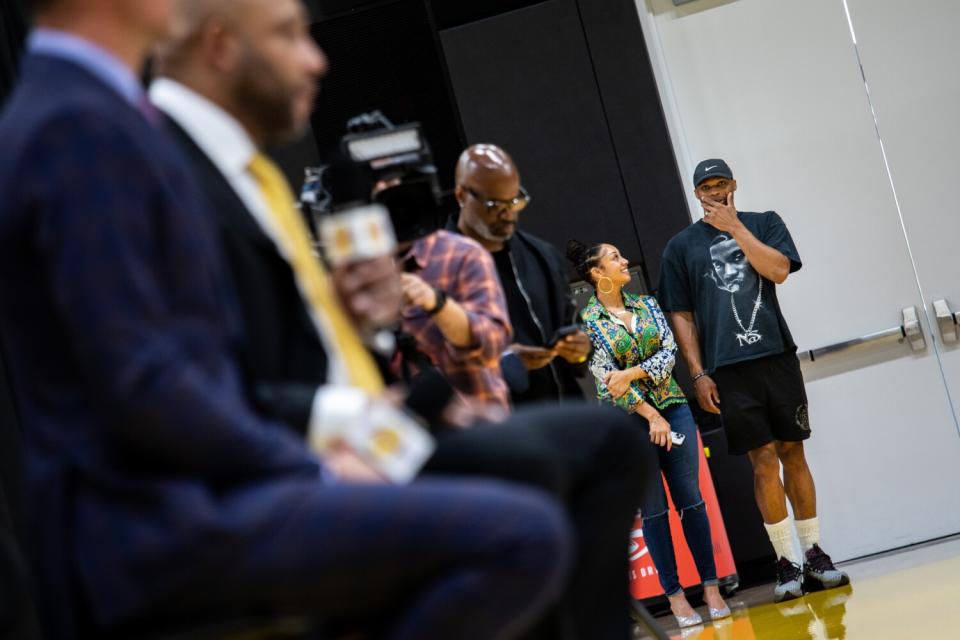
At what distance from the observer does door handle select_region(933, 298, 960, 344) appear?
673cm

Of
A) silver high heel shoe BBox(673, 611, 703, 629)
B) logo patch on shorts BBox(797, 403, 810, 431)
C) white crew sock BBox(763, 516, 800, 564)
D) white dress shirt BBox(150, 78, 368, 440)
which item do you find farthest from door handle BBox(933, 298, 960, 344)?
white dress shirt BBox(150, 78, 368, 440)

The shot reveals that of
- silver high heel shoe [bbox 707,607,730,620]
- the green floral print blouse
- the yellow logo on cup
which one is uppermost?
the yellow logo on cup

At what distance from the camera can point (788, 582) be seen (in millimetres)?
5738

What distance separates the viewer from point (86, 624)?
1278 mm

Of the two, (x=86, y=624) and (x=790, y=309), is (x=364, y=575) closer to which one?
(x=86, y=624)

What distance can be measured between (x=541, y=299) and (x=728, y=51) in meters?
4.19

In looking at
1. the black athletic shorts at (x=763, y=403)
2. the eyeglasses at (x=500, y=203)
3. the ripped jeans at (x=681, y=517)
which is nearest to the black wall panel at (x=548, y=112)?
the black athletic shorts at (x=763, y=403)

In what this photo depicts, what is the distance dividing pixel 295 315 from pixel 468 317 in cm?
108

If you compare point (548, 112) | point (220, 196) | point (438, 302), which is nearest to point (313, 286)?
point (220, 196)

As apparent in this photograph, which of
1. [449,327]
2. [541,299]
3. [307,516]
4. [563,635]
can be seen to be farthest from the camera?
[541,299]

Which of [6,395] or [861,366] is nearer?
[6,395]

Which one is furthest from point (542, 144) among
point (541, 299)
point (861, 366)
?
point (541, 299)

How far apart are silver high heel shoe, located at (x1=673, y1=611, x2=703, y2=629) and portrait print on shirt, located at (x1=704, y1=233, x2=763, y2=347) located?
1.31m

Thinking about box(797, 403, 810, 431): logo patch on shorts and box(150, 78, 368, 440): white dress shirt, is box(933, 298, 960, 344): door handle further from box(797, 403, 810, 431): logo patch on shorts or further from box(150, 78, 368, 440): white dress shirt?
box(150, 78, 368, 440): white dress shirt
